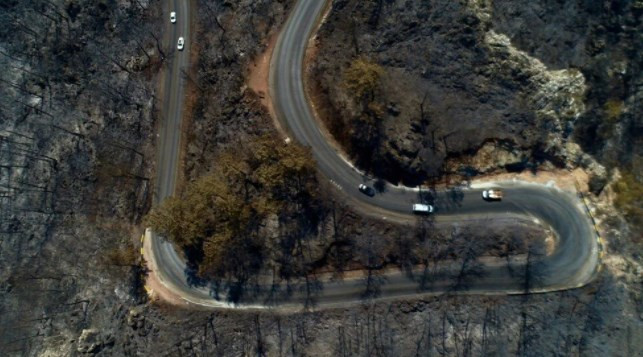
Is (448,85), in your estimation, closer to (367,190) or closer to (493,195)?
(493,195)

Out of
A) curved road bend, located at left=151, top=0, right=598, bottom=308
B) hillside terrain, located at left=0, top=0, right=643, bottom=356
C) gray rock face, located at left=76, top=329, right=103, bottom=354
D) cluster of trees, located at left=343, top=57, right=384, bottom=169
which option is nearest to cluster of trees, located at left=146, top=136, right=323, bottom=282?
hillside terrain, located at left=0, top=0, right=643, bottom=356

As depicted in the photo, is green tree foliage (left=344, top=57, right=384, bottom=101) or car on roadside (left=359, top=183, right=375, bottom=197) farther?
car on roadside (left=359, top=183, right=375, bottom=197)

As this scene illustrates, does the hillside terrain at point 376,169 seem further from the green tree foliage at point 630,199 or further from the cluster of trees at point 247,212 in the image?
the cluster of trees at point 247,212

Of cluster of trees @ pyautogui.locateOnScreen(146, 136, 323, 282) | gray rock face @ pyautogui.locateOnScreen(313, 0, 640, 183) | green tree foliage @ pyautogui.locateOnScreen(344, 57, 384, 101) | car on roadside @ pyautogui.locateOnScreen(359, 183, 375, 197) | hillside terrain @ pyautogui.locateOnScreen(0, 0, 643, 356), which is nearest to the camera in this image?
green tree foliage @ pyautogui.locateOnScreen(344, 57, 384, 101)

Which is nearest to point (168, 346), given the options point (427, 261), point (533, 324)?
point (427, 261)

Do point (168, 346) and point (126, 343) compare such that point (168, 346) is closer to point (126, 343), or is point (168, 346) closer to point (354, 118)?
point (126, 343)

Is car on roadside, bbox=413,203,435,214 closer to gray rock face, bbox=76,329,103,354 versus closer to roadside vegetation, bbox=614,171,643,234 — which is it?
roadside vegetation, bbox=614,171,643,234

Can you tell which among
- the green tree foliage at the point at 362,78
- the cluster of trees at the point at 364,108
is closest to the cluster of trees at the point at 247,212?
the cluster of trees at the point at 364,108

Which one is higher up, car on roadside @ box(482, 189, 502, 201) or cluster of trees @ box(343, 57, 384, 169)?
cluster of trees @ box(343, 57, 384, 169)
